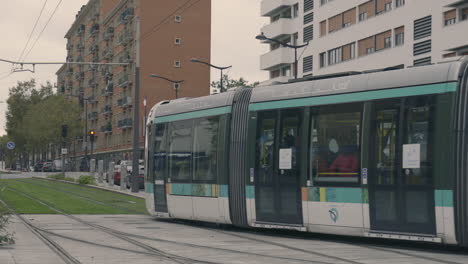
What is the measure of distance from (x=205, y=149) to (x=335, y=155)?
4257 mm

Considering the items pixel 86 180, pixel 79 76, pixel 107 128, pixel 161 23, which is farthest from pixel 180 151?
pixel 79 76

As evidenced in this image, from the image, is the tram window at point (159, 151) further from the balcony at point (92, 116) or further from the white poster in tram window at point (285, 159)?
the balcony at point (92, 116)

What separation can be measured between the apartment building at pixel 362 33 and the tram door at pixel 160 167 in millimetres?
29282

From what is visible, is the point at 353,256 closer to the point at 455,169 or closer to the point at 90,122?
the point at 455,169

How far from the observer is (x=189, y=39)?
297 ft

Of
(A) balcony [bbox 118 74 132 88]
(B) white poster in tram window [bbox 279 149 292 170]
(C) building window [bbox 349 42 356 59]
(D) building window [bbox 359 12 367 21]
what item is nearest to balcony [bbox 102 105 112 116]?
(A) balcony [bbox 118 74 132 88]

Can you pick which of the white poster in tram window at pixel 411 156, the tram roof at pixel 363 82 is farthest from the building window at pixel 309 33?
the white poster in tram window at pixel 411 156

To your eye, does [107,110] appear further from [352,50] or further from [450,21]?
[450,21]

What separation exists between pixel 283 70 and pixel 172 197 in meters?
55.6

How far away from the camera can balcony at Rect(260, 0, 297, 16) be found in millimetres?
72562

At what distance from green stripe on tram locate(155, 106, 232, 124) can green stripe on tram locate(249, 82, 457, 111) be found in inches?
35.8

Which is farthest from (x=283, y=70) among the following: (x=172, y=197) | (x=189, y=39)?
(x=172, y=197)

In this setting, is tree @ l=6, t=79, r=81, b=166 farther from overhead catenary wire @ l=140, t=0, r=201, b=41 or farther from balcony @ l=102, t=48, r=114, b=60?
overhead catenary wire @ l=140, t=0, r=201, b=41

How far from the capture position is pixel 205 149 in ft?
57.0
